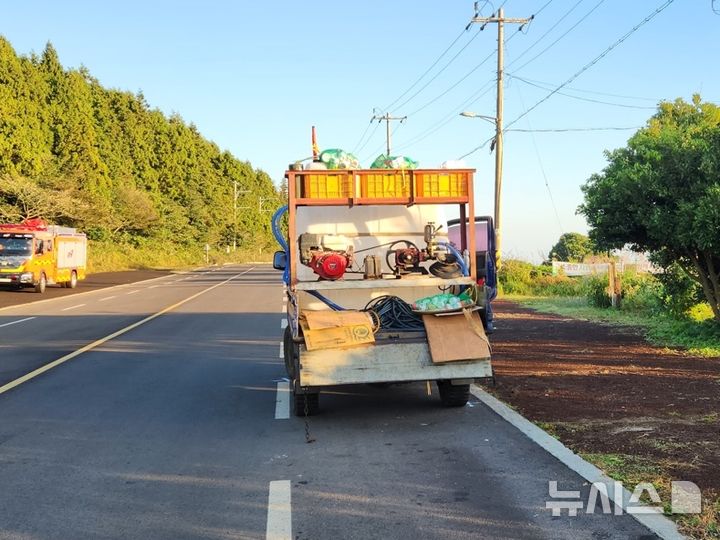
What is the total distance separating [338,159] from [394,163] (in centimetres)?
65

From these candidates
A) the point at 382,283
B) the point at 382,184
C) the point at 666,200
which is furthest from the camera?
the point at 666,200

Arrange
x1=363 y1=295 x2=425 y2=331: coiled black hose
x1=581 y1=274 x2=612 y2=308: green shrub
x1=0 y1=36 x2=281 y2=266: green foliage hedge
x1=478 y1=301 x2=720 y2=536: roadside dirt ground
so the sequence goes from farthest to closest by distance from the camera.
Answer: x1=0 y1=36 x2=281 y2=266: green foliage hedge, x1=581 y1=274 x2=612 y2=308: green shrub, x1=363 y1=295 x2=425 y2=331: coiled black hose, x1=478 y1=301 x2=720 y2=536: roadside dirt ground

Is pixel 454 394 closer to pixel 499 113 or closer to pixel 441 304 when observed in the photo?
pixel 441 304

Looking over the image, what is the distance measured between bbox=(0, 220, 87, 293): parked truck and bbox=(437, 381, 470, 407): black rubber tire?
2667cm

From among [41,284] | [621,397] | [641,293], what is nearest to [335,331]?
[621,397]

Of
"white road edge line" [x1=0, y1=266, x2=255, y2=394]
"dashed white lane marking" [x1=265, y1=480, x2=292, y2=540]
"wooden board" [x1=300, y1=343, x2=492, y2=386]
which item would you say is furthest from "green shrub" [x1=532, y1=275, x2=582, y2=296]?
"dashed white lane marking" [x1=265, y1=480, x2=292, y2=540]

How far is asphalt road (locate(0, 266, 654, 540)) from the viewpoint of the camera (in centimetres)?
448

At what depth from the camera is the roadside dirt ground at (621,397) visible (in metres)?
5.74

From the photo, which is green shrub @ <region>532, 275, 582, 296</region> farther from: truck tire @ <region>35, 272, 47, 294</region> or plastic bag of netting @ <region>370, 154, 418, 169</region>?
truck tire @ <region>35, 272, 47, 294</region>

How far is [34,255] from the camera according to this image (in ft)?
99.9

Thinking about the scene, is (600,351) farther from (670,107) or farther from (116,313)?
(670,107)

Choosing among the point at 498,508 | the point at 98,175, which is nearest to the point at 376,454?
the point at 498,508

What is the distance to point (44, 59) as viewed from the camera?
55.7m

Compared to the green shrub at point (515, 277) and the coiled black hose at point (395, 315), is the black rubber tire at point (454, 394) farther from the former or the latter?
the green shrub at point (515, 277)
